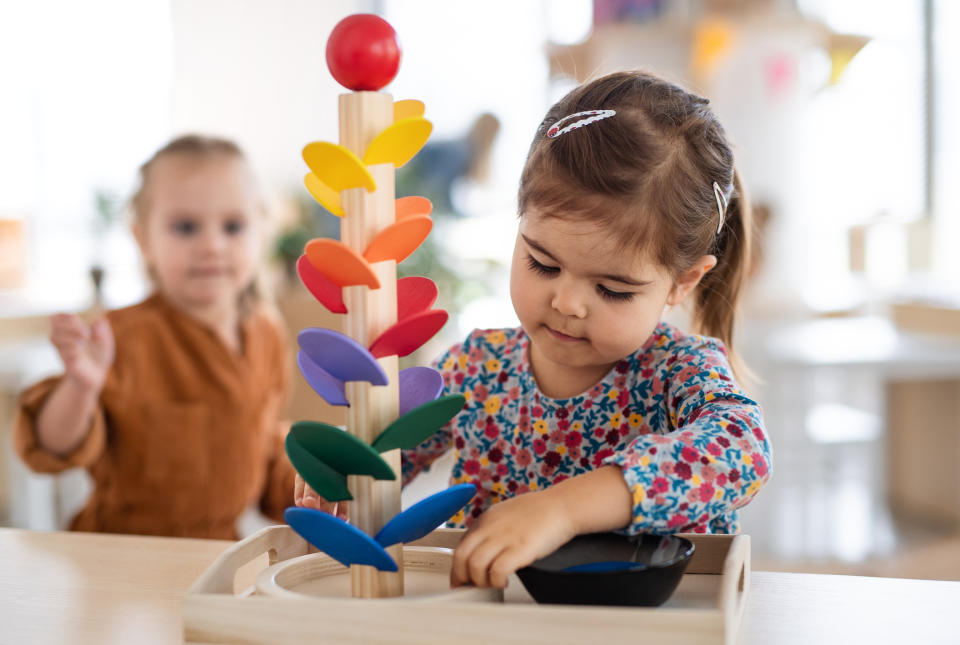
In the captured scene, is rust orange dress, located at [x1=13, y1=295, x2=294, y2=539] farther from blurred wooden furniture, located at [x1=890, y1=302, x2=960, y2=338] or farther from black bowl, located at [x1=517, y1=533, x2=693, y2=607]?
blurred wooden furniture, located at [x1=890, y1=302, x2=960, y2=338]

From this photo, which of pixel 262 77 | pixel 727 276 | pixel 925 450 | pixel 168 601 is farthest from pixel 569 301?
pixel 262 77

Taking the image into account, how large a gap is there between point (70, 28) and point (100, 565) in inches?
166

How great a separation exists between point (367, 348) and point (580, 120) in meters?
0.30

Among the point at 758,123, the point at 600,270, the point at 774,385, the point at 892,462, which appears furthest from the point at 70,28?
the point at 600,270

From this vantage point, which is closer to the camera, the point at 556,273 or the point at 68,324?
the point at 556,273

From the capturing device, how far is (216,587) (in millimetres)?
555

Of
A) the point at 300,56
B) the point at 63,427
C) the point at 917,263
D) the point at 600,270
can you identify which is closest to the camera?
the point at 600,270

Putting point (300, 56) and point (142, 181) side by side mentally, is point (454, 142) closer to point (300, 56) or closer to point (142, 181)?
point (300, 56)

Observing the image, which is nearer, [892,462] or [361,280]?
[361,280]

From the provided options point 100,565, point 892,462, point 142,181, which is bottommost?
point 892,462

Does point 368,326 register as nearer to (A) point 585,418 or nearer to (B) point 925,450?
(A) point 585,418

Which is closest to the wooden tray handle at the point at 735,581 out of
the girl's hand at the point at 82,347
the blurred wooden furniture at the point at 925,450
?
the girl's hand at the point at 82,347

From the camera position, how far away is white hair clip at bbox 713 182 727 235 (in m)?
0.78

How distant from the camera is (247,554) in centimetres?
61
